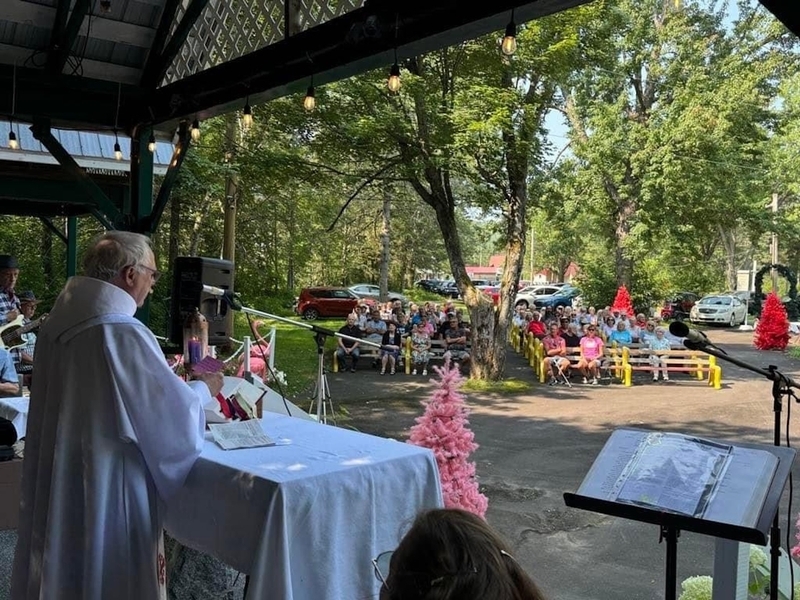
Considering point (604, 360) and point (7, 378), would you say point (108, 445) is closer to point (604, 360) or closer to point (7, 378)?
point (7, 378)

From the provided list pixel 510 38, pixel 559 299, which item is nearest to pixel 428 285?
pixel 559 299

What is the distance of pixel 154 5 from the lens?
237 inches

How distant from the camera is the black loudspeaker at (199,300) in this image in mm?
4242

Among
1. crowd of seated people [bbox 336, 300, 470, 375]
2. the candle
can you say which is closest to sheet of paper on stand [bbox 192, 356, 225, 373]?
the candle

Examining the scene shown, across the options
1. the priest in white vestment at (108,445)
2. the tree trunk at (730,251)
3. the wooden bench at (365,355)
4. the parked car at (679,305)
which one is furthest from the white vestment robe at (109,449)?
the tree trunk at (730,251)

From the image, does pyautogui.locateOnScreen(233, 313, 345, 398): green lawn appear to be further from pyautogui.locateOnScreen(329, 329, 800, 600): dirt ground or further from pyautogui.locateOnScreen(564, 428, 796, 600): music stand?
pyautogui.locateOnScreen(564, 428, 796, 600): music stand

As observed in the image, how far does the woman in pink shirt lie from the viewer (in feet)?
45.3

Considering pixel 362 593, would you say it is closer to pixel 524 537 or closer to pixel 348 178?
pixel 524 537

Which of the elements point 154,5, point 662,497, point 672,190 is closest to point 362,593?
point 662,497

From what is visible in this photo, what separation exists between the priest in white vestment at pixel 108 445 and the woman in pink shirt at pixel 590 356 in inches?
480

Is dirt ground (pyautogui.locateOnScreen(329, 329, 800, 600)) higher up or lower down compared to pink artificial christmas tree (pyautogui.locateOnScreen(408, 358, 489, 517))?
lower down

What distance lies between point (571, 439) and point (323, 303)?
19230mm

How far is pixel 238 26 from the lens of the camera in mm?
5254

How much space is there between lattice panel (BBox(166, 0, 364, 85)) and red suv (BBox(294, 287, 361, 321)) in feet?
68.8
